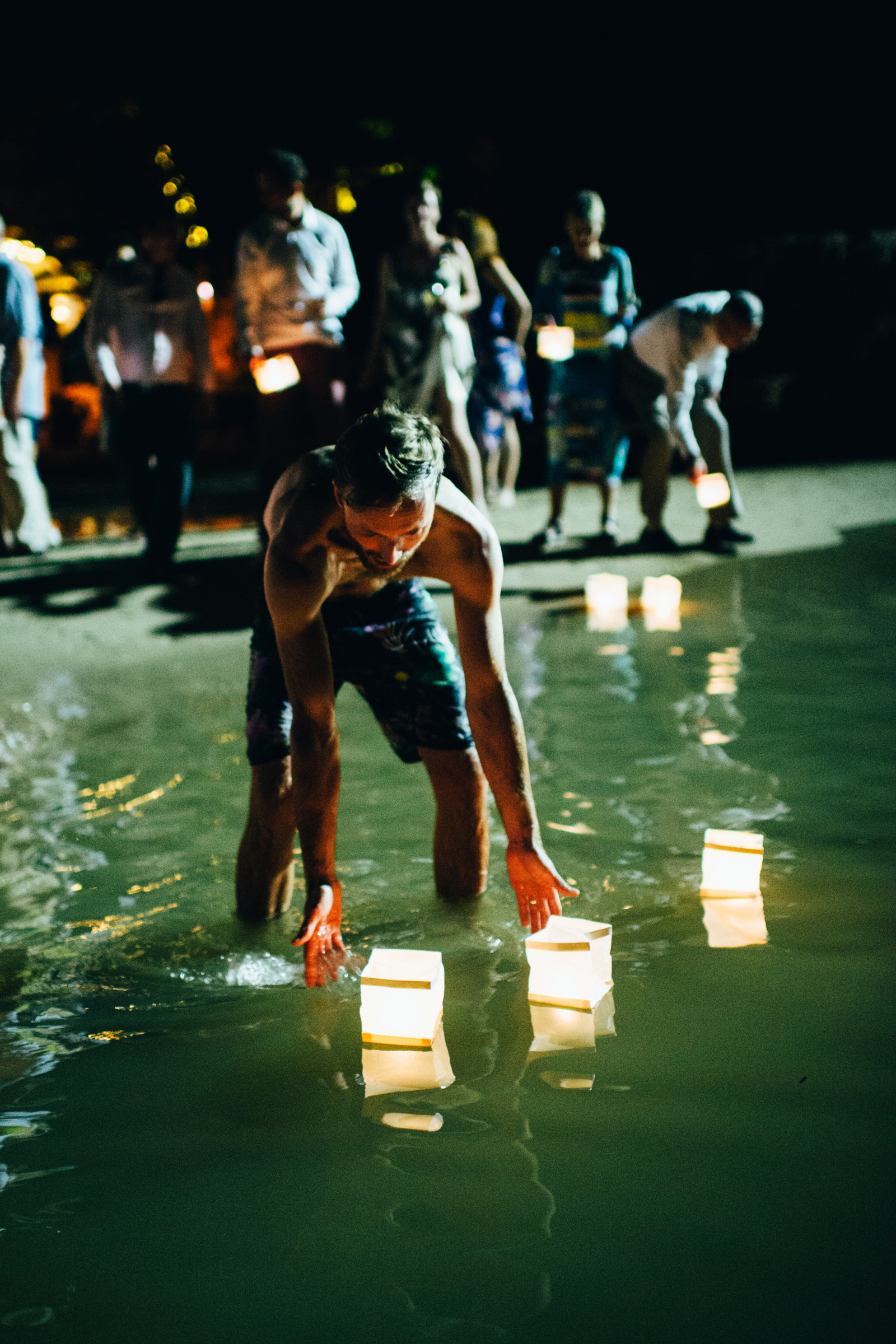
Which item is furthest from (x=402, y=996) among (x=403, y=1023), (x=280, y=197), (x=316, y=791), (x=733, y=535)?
(x=733, y=535)

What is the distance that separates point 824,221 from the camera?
1727 cm

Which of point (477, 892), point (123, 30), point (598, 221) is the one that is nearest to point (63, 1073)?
point (477, 892)

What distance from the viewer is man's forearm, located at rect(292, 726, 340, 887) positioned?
326 cm

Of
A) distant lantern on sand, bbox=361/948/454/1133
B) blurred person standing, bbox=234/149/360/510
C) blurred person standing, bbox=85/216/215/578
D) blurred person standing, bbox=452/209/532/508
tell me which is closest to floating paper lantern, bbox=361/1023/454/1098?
distant lantern on sand, bbox=361/948/454/1133

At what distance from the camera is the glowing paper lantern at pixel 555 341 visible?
28.6ft

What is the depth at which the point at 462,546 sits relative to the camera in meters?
3.30

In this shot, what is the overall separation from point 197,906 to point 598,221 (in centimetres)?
613

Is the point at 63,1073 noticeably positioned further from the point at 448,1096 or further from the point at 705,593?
the point at 705,593

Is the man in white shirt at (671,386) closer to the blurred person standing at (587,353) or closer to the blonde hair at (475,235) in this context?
the blurred person standing at (587,353)

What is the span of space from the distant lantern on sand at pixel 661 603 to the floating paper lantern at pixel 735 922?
3535 mm

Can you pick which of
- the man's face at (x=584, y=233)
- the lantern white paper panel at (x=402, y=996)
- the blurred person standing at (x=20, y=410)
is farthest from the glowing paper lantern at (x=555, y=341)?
the lantern white paper panel at (x=402, y=996)

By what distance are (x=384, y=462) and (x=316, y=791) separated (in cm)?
89

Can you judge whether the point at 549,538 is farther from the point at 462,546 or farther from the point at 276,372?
the point at 462,546

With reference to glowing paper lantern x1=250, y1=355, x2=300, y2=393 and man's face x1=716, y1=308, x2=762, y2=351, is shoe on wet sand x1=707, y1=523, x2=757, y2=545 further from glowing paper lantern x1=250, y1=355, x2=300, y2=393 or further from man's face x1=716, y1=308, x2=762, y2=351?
glowing paper lantern x1=250, y1=355, x2=300, y2=393
